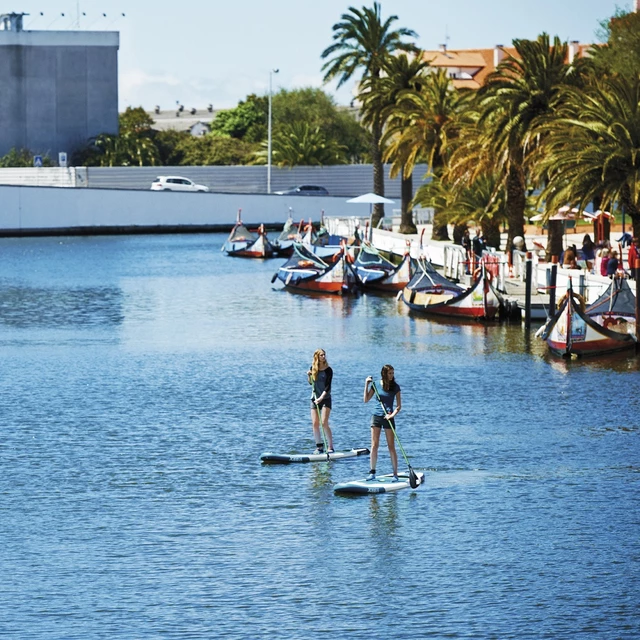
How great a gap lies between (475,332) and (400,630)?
29218 millimetres

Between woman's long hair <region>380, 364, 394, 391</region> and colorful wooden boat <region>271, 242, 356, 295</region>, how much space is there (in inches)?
1460

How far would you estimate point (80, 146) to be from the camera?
126062 mm

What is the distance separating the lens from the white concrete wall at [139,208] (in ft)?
352

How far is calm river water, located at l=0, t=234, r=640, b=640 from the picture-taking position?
18000 mm

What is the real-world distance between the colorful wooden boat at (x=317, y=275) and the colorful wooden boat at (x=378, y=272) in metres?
0.83

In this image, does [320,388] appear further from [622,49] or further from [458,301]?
[622,49]

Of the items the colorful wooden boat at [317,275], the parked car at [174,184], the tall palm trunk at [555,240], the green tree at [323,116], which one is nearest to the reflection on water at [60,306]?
the colorful wooden boat at [317,275]

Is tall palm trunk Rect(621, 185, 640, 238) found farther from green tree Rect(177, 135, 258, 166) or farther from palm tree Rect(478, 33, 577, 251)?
green tree Rect(177, 135, 258, 166)

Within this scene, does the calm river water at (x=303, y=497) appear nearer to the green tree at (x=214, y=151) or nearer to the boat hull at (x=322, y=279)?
the boat hull at (x=322, y=279)

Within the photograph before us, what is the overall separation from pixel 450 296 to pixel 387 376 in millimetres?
27825

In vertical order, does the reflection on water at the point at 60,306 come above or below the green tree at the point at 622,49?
below

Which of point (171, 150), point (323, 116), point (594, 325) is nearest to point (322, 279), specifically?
point (594, 325)

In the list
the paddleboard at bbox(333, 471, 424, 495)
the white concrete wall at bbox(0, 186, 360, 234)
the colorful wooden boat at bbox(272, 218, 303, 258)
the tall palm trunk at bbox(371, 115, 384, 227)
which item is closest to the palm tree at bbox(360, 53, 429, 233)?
the tall palm trunk at bbox(371, 115, 384, 227)

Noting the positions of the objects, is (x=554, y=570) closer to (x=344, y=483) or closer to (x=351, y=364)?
(x=344, y=483)
